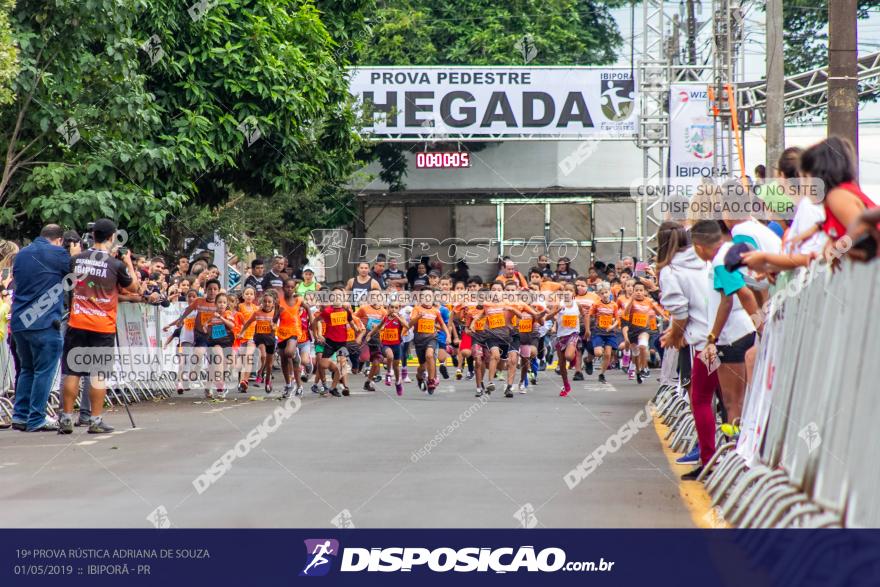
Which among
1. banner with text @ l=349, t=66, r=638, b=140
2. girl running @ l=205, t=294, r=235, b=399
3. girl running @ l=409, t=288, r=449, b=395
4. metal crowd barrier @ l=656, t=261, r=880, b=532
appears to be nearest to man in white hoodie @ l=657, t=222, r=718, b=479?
metal crowd barrier @ l=656, t=261, r=880, b=532

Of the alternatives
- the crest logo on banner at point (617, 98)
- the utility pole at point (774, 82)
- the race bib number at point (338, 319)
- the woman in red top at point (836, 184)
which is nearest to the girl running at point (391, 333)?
the race bib number at point (338, 319)

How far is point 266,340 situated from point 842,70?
1077 centimetres

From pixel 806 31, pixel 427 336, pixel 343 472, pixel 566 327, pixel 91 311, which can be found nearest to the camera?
pixel 343 472

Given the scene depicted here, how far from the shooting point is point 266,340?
22609 millimetres

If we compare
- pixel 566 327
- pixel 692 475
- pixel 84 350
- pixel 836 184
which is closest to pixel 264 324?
pixel 566 327

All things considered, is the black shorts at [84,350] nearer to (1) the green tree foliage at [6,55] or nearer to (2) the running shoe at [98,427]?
(2) the running shoe at [98,427]

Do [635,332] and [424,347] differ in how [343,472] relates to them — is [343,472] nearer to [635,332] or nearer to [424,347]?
[424,347]

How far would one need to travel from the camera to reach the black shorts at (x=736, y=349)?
32.7 ft

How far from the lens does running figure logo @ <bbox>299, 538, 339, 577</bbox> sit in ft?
21.7

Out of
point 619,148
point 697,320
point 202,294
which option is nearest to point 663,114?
point 619,148

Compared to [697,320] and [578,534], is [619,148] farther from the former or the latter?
[578,534]

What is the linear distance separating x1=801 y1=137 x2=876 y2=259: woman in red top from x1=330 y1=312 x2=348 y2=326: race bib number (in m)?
14.6

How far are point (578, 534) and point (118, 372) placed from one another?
11.9 m

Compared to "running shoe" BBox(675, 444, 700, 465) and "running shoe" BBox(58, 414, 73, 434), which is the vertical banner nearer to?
"running shoe" BBox(58, 414, 73, 434)
